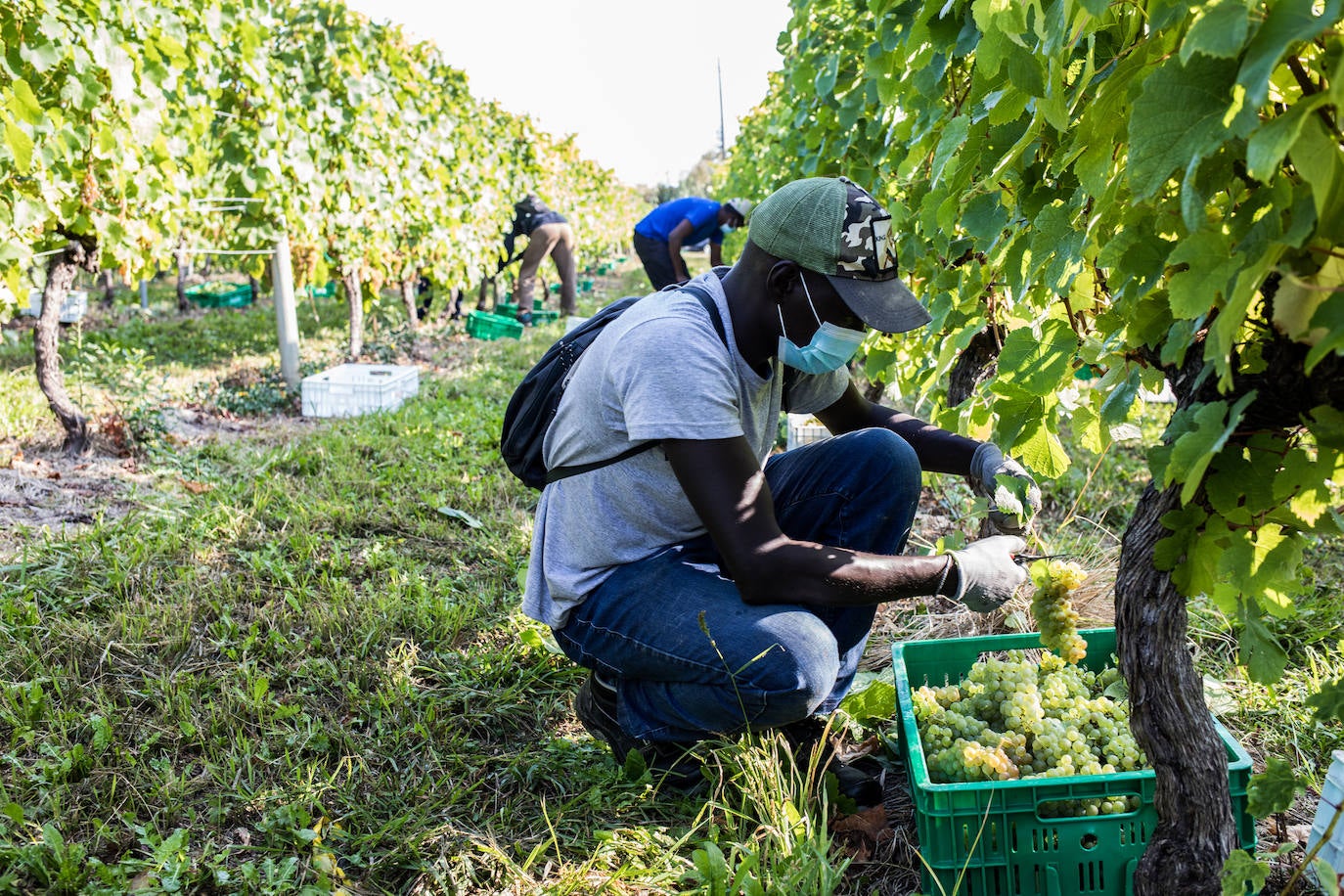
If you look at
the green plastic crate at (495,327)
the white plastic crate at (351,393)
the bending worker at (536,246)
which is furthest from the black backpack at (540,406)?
the bending worker at (536,246)

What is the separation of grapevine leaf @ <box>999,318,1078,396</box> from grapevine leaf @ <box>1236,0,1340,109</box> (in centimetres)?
89

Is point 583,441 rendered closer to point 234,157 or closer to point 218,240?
point 234,157

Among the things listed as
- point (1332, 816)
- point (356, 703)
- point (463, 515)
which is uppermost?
point (1332, 816)

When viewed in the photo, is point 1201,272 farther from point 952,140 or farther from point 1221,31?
point 952,140

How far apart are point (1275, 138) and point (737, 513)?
4.14 ft

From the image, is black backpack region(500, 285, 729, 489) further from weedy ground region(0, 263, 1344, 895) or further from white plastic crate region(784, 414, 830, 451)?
white plastic crate region(784, 414, 830, 451)

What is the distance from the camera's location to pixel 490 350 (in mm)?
8539

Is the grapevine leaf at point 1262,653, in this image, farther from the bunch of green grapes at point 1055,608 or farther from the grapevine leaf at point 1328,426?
the bunch of green grapes at point 1055,608

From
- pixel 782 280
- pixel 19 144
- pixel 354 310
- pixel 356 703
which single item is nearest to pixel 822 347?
pixel 782 280

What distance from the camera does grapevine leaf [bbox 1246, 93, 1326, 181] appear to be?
815mm

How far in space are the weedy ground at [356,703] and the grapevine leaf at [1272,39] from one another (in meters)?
1.35

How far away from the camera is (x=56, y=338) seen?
4.40 metres

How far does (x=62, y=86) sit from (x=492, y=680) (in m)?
2.99

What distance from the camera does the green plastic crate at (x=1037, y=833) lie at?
1660 millimetres
